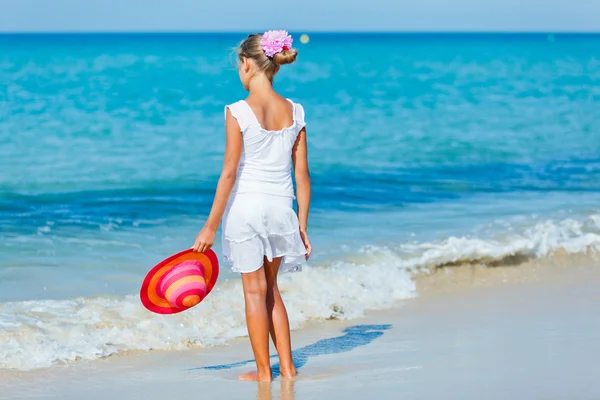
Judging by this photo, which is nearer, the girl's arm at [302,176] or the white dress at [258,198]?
the white dress at [258,198]

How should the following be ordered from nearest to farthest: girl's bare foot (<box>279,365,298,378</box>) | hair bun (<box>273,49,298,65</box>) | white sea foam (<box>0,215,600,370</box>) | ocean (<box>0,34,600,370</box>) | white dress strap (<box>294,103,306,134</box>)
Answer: hair bun (<box>273,49,298,65</box>) → white dress strap (<box>294,103,306,134</box>) → girl's bare foot (<box>279,365,298,378</box>) → white sea foam (<box>0,215,600,370</box>) → ocean (<box>0,34,600,370</box>)

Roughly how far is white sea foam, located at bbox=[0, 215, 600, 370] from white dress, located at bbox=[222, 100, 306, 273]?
4.47 feet

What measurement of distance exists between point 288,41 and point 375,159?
433 inches

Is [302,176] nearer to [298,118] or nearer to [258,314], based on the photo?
[298,118]

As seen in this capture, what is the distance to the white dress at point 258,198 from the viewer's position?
415 centimetres

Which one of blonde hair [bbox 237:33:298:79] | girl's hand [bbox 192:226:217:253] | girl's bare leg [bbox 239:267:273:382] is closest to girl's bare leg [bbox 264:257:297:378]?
girl's bare leg [bbox 239:267:273:382]

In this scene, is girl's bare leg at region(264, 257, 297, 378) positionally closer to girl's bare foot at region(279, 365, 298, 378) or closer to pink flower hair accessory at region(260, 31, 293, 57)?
girl's bare foot at region(279, 365, 298, 378)

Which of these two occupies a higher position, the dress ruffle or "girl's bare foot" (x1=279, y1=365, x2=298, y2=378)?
the dress ruffle

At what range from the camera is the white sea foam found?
523cm

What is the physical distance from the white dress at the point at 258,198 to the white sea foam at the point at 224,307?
4.47 feet

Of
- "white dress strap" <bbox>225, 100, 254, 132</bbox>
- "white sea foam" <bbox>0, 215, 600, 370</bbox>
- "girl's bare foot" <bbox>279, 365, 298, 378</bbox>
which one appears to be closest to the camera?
"white dress strap" <bbox>225, 100, 254, 132</bbox>

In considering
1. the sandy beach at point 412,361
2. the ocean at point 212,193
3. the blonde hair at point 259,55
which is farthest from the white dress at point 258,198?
the ocean at point 212,193

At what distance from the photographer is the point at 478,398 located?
3902 mm

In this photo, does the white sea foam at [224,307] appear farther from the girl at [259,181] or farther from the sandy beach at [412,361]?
the girl at [259,181]
